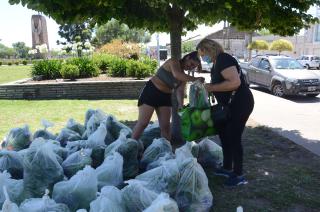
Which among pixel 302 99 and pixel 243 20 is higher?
pixel 243 20

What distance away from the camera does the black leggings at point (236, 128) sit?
4.22 metres

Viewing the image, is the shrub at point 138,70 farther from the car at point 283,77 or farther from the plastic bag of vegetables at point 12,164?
the plastic bag of vegetables at point 12,164

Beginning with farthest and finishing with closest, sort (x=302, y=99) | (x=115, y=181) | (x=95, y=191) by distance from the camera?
(x=302, y=99), (x=115, y=181), (x=95, y=191)

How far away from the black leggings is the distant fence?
26.3 feet

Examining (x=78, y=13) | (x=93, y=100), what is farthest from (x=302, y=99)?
(x=78, y=13)

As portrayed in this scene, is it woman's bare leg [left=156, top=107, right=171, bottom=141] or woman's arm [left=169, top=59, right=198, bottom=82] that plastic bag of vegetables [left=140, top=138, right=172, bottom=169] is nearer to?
woman's bare leg [left=156, top=107, right=171, bottom=141]

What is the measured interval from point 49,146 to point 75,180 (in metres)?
0.66

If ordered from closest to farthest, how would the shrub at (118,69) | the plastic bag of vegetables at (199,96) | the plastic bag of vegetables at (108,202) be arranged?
the plastic bag of vegetables at (108,202) < the plastic bag of vegetables at (199,96) < the shrub at (118,69)

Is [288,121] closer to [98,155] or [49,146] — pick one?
[98,155]

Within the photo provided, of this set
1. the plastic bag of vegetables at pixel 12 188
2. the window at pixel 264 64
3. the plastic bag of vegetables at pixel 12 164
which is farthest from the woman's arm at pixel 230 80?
the window at pixel 264 64

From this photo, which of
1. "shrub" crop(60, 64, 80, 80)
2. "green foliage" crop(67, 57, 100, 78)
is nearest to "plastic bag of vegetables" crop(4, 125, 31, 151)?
"shrub" crop(60, 64, 80, 80)

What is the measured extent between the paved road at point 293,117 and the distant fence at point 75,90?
13.5 ft

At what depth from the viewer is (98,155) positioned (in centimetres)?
475

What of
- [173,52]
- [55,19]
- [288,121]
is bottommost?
[288,121]
